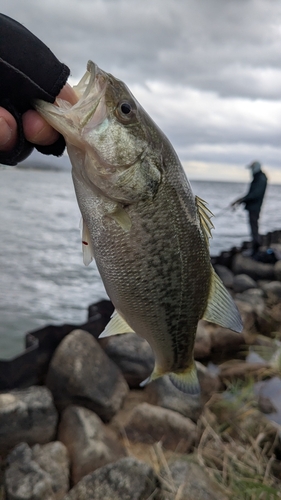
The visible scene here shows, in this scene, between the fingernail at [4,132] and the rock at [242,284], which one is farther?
the rock at [242,284]

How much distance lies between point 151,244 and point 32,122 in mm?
810

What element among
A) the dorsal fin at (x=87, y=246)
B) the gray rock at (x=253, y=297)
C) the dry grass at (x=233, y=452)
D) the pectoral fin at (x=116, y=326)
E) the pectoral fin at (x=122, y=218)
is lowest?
the dry grass at (x=233, y=452)

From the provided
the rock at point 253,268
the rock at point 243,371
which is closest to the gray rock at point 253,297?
the rock at point 253,268

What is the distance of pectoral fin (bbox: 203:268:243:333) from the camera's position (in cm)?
215

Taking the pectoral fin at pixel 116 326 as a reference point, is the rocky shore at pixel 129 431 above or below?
below

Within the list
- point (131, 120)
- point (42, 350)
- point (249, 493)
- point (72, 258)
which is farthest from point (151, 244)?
point (72, 258)

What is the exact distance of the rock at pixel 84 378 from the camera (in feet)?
15.0

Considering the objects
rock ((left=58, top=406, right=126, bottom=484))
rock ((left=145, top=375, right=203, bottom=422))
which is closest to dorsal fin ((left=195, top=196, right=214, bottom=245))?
rock ((left=58, top=406, right=126, bottom=484))

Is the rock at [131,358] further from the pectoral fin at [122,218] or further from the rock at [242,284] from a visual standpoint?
the rock at [242,284]

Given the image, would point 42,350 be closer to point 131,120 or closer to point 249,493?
point 249,493

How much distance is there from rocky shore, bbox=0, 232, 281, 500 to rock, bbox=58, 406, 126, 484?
10 millimetres

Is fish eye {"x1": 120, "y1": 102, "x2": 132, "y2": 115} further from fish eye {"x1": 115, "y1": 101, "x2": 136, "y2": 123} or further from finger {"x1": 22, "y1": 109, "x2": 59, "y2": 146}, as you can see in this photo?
finger {"x1": 22, "y1": 109, "x2": 59, "y2": 146}

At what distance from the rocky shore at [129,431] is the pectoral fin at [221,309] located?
6.28 feet

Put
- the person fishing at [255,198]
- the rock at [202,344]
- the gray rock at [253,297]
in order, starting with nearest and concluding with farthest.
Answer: the rock at [202,344] → the gray rock at [253,297] → the person fishing at [255,198]
